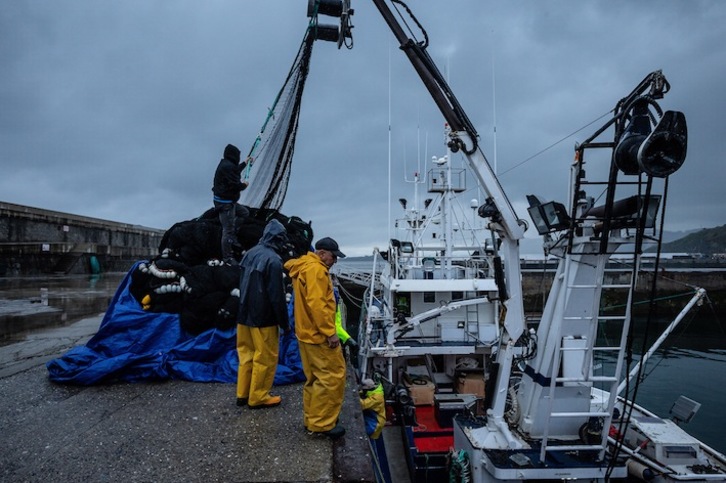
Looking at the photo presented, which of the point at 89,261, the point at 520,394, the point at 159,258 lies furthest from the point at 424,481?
the point at 89,261

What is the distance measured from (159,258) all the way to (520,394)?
4940 millimetres

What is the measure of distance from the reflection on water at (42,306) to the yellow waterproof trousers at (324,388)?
5397mm

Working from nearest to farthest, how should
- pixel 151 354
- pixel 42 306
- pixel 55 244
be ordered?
pixel 151 354 < pixel 42 306 < pixel 55 244

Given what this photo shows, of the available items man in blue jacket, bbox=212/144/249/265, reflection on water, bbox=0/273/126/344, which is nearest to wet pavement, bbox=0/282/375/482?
man in blue jacket, bbox=212/144/249/265

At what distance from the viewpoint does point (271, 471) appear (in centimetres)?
263

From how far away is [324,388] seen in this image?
3070 mm

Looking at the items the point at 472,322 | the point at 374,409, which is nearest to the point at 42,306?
the point at 374,409

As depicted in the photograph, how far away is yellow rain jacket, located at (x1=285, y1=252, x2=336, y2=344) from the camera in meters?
3.07

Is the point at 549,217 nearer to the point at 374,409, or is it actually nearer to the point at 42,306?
the point at 374,409

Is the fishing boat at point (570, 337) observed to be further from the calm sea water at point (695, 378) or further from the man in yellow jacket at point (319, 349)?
the calm sea water at point (695, 378)

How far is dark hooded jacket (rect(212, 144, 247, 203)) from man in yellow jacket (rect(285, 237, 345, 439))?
2.85 m

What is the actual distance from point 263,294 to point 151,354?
Answer: 71.6 inches

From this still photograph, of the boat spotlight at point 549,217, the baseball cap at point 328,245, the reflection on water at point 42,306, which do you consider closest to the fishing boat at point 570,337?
the boat spotlight at point 549,217

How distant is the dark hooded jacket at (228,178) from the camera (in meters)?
5.50
